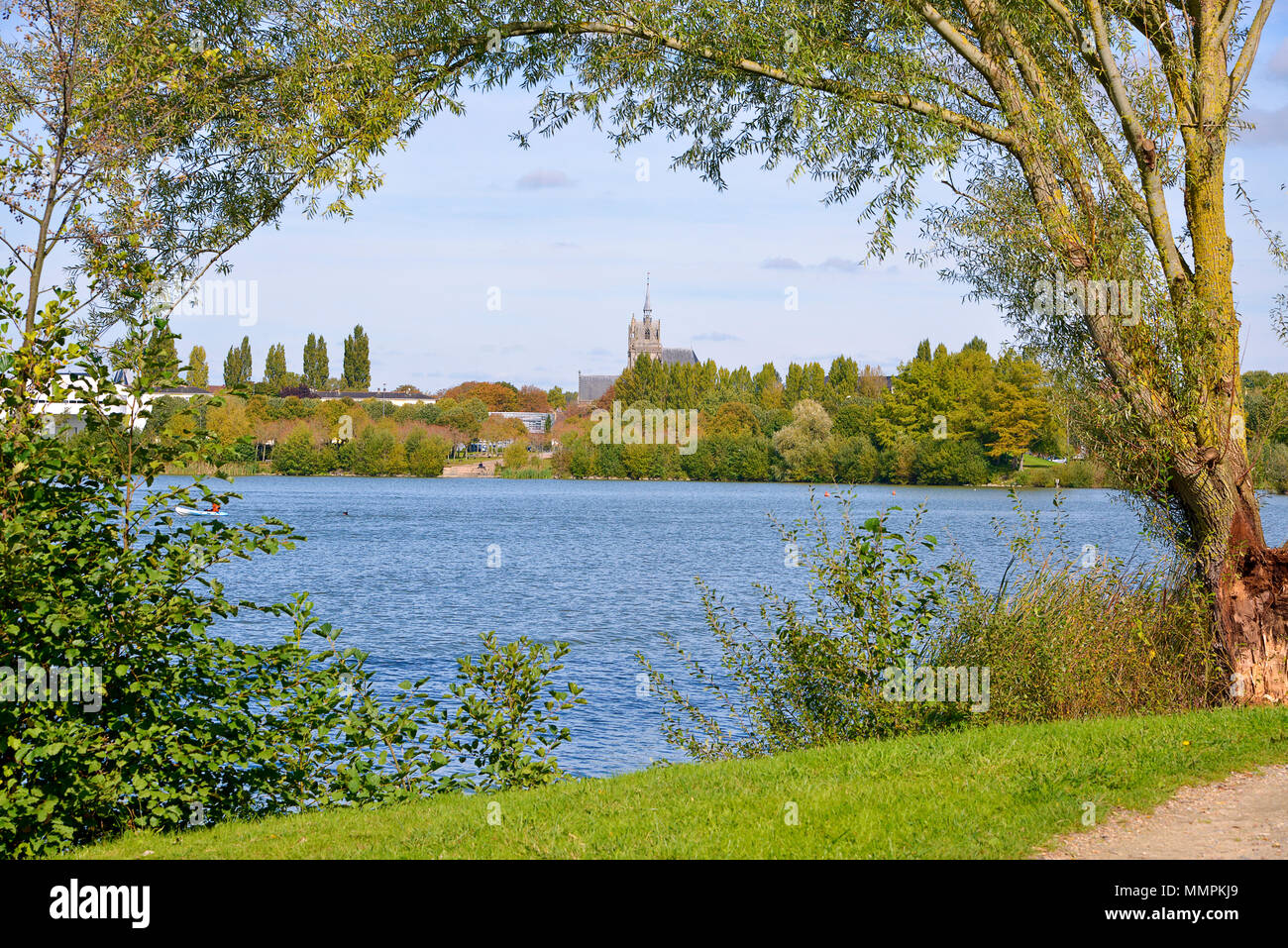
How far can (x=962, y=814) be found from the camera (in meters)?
6.65

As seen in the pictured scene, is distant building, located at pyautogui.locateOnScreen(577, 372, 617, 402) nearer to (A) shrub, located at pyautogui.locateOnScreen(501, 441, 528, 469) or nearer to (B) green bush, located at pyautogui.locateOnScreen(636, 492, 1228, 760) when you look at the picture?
(A) shrub, located at pyautogui.locateOnScreen(501, 441, 528, 469)

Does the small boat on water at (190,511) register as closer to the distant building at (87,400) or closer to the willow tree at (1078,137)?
the distant building at (87,400)

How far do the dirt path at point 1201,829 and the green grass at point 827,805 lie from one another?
0.14 meters

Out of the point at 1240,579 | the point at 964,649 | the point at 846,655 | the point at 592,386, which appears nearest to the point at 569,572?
the point at 964,649

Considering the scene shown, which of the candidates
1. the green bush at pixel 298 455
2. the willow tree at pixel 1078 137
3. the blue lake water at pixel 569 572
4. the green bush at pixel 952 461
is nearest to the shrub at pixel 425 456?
the green bush at pixel 298 455

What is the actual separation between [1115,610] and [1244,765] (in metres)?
3.05

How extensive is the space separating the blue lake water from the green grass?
325 centimetres

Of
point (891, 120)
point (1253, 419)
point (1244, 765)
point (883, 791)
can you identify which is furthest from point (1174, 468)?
point (883, 791)

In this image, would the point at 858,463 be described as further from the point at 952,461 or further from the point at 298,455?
the point at 298,455

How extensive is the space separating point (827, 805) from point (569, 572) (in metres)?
31.1

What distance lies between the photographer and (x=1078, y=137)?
1085cm

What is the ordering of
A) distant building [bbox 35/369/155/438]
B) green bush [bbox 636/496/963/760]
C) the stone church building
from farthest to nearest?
the stone church building
green bush [bbox 636/496/963/760]
distant building [bbox 35/369/155/438]

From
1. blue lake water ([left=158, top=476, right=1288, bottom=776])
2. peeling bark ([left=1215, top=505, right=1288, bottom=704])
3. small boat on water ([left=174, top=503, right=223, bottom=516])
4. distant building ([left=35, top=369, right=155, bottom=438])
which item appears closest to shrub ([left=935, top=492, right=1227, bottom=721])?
peeling bark ([left=1215, top=505, right=1288, bottom=704])

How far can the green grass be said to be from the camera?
634 cm
